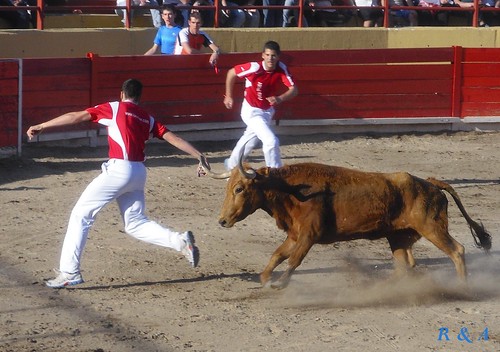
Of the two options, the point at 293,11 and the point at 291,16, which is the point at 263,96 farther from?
the point at 293,11

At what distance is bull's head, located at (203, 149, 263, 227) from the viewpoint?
7.80 m

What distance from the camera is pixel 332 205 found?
26.0ft

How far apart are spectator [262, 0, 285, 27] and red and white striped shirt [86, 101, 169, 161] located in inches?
376

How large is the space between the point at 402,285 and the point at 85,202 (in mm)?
2451

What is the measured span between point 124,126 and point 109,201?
55cm

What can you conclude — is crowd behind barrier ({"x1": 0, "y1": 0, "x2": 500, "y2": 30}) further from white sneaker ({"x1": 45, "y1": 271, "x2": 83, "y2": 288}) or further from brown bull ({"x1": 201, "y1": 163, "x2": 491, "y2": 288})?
brown bull ({"x1": 201, "y1": 163, "x2": 491, "y2": 288})

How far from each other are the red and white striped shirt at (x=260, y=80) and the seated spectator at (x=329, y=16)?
276 inches

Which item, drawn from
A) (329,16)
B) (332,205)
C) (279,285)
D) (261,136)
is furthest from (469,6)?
(279,285)

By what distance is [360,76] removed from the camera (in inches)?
617

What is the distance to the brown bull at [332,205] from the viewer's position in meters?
7.82

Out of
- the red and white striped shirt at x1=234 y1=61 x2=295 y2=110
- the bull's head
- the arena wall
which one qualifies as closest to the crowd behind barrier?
the arena wall

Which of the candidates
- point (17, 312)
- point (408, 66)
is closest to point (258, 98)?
point (17, 312)

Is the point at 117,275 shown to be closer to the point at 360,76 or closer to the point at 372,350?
the point at 372,350

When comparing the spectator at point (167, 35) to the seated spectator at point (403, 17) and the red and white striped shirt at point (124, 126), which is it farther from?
the red and white striped shirt at point (124, 126)
